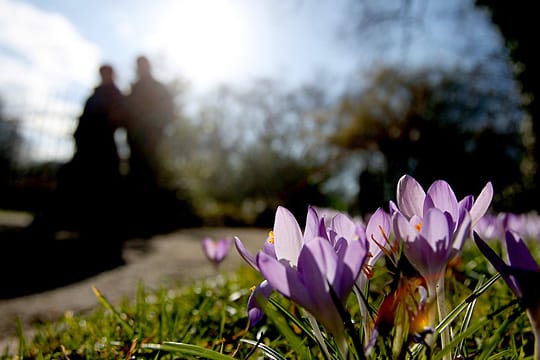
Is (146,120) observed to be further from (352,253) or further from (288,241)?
(352,253)

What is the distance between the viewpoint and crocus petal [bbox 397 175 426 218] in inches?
26.6

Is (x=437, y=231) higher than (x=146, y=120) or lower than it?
lower

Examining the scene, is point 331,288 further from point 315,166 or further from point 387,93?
point 315,166

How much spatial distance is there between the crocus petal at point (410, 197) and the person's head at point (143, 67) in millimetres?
6652

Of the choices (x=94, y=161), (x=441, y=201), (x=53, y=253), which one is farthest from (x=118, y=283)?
(x=94, y=161)

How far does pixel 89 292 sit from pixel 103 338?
65.5 inches

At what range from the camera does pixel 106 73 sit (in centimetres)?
531

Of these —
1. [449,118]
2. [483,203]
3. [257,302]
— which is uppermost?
[449,118]

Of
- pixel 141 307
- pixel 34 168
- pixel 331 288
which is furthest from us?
pixel 34 168

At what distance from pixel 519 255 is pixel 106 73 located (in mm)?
5619

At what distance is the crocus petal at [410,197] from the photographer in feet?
2.22

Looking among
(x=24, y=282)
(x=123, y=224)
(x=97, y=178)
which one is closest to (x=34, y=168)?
(x=123, y=224)

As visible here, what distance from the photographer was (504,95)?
1348 centimetres

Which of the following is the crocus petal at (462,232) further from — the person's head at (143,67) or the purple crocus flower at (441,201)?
the person's head at (143,67)
